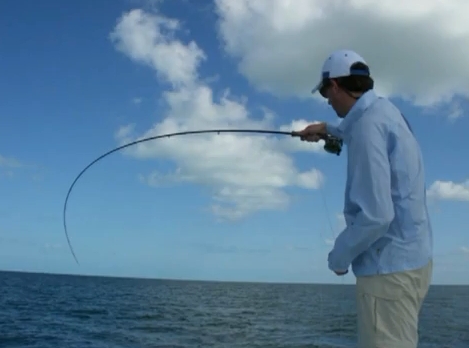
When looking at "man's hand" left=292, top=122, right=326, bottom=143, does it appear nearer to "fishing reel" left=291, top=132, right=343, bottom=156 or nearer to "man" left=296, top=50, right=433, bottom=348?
"fishing reel" left=291, top=132, right=343, bottom=156

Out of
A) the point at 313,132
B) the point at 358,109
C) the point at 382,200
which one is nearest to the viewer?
the point at 382,200

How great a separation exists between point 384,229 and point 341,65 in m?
0.91

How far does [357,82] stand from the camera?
301 cm

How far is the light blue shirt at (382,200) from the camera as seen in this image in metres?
2.71

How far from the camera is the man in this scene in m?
2.72

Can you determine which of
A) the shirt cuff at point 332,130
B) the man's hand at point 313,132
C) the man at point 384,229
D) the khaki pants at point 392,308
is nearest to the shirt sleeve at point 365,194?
the man at point 384,229

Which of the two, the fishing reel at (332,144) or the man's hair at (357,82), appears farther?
the fishing reel at (332,144)

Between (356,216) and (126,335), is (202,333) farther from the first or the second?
(356,216)

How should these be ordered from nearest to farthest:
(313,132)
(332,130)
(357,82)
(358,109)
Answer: (358,109), (357,82), (332,130), (313,132)

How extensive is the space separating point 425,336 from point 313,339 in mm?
5724

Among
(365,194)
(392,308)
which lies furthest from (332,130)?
(392,308)

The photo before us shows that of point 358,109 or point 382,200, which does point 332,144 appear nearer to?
point 358,109

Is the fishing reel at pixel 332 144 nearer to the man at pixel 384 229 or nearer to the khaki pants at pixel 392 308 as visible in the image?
the man at pixel 384 229

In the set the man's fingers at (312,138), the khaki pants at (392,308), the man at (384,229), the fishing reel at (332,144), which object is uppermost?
the man's fingers at (312,138)
